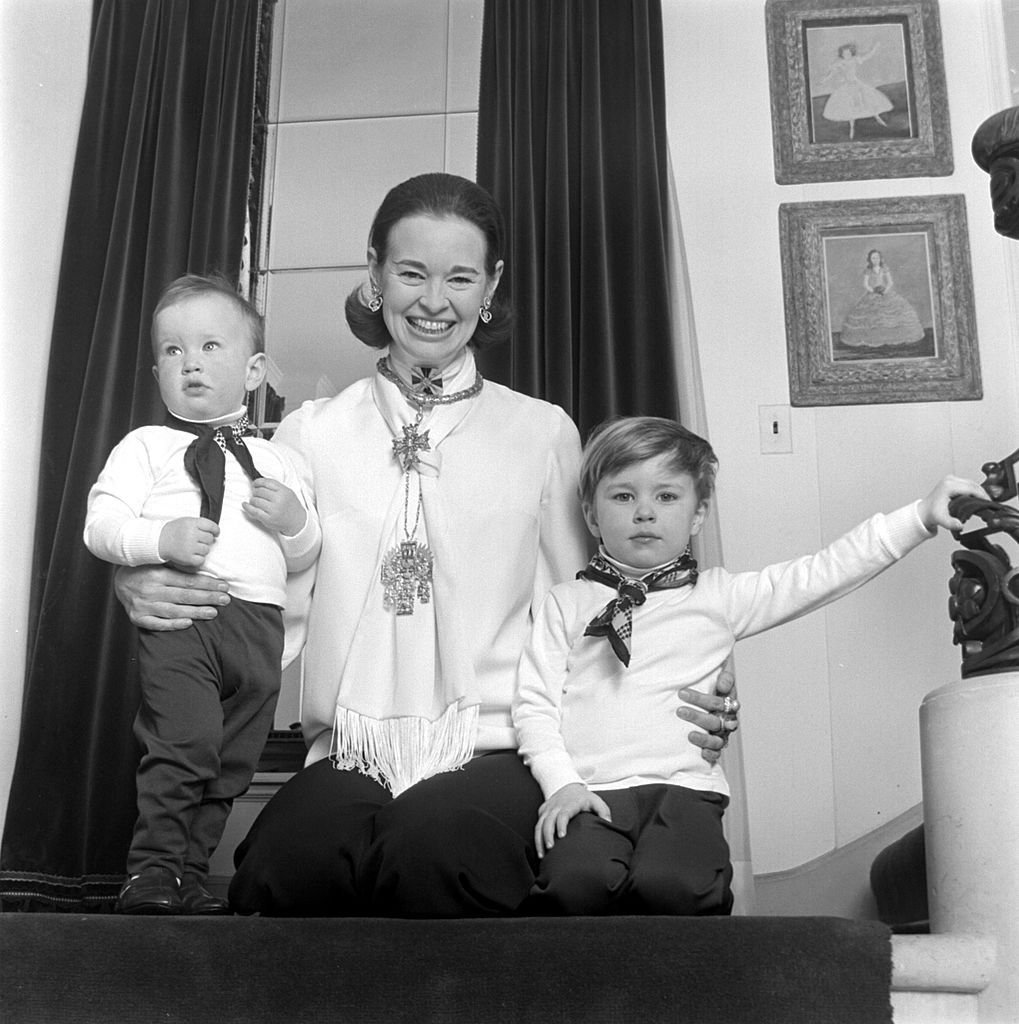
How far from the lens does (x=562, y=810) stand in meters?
1.70

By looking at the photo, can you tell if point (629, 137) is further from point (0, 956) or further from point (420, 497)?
point (0, 956)

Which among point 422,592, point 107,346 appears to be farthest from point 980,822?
point 107,346

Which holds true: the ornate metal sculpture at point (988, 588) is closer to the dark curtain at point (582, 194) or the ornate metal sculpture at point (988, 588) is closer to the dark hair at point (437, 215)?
the dark hair at point (437, 215)

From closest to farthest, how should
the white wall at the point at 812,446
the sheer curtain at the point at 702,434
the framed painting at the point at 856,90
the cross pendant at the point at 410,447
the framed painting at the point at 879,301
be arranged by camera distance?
1. the cross pendant at the point at 410,447
2. the sheer curtain at the point at 702,434
3. the white wall at the point at 812,446
4. the framed painting at the point at 879,301
5. the framed painting at the point at 856,90

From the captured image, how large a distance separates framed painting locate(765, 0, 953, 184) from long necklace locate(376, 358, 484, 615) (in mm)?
1526

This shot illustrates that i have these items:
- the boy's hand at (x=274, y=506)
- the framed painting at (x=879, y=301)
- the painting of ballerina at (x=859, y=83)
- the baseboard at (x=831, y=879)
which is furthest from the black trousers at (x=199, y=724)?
the painting of ballerina at (x=859, y=83)

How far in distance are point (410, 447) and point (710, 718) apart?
2.09ft

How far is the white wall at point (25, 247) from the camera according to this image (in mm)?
2957

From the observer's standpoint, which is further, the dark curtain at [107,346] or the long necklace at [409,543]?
the dark curtain at [107,346]

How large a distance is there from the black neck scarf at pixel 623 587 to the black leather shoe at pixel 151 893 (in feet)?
2.21

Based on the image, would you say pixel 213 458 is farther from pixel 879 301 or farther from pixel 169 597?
pixel 879 301

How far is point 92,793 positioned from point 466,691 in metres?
1.31

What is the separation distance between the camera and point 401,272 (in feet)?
6.84

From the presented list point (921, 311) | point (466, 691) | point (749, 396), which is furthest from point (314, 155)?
point (466, 691)
